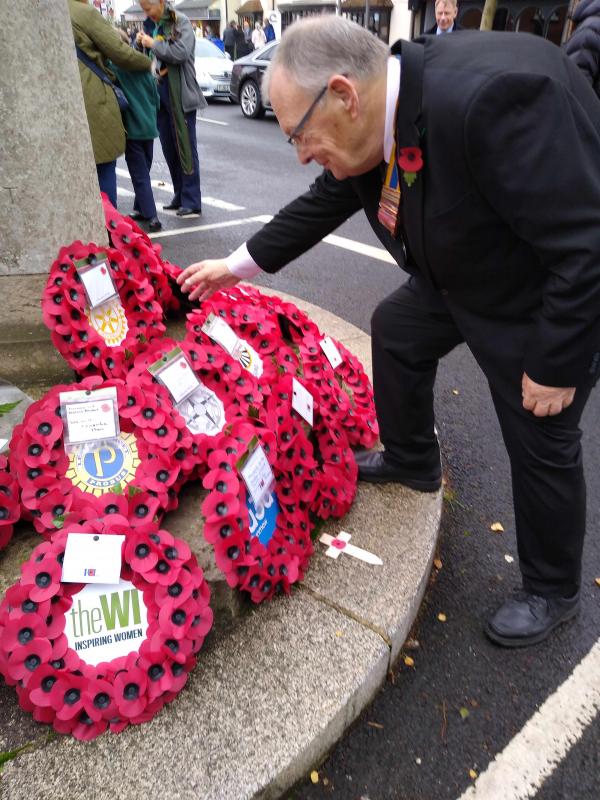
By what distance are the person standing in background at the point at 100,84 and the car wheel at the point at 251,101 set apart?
31.7ft

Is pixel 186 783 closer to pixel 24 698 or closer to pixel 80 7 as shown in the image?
pixel 24 698

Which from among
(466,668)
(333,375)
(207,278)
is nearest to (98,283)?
(207,278)

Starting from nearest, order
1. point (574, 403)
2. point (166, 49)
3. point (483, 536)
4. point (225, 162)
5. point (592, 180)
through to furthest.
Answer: point (592, 180) → point (574, 403) → point (483, 536) → point (166, 49) → point (225, 162)

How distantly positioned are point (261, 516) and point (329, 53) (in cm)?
125

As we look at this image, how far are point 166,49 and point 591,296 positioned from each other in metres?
5.73

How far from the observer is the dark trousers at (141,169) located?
586 cm

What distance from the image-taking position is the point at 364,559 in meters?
2.19

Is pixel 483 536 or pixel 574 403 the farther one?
pixel 483 536

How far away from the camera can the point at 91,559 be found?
5.61 feet

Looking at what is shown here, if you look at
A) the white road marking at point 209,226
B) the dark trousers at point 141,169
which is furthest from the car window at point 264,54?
the dark trousers at point 141,169

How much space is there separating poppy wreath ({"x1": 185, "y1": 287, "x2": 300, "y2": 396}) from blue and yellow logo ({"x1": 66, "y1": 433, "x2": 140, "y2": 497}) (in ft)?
1.99

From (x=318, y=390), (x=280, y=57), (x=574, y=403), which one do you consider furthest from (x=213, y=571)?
(x=280, y=57)

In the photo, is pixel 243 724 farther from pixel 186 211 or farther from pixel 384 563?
pixel 186 211

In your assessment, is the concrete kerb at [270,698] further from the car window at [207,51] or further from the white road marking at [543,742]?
the car window at [207,51]
